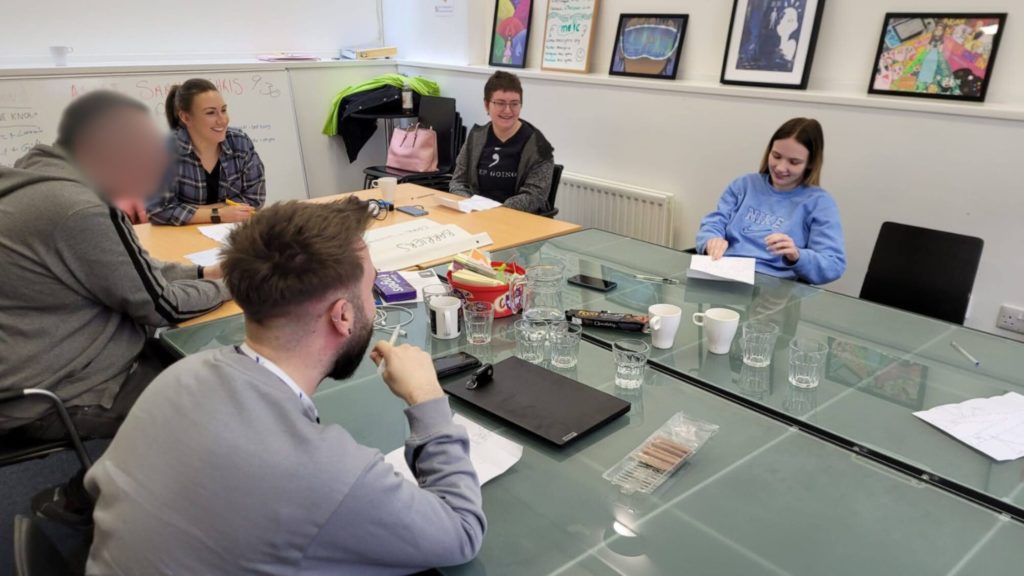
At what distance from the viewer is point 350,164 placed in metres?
4.95

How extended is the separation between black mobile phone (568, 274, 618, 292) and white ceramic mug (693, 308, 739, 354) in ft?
1.31

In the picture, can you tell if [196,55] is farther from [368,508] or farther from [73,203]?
[368,508]

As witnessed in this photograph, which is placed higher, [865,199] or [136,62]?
[136,62]

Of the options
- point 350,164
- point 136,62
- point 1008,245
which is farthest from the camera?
point 350,164

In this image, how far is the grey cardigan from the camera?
308 cm

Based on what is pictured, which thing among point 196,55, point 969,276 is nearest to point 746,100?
point 969,276

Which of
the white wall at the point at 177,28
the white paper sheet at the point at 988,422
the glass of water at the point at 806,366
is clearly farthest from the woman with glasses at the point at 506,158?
the white wall at the point at 177,28

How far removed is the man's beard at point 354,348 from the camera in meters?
1.01

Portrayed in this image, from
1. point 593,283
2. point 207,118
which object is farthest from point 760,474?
point 207,118

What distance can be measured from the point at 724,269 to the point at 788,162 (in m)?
0.56

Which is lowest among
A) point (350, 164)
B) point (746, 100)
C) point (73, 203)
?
point (350, 164)

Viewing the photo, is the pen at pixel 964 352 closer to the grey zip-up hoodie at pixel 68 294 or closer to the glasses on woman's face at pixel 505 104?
the grey zip-up hoodie at pixel 68 294

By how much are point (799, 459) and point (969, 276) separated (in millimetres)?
1267

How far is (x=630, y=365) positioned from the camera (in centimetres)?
141
